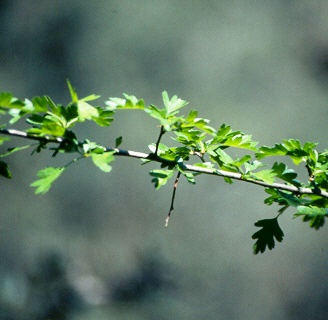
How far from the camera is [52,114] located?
0.67 metres

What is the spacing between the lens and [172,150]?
807mm

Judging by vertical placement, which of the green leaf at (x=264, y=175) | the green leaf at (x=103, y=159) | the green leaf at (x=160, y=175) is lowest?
the green leaf at (x=103, y=159)

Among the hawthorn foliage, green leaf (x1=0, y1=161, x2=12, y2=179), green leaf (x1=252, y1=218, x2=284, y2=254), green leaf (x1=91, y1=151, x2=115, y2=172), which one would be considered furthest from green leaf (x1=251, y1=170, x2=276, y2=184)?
green leaf (x1=0, y1=161, x2=12, y2=179)

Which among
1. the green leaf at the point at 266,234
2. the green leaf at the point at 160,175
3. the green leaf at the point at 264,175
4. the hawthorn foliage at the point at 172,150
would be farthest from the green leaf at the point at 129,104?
the green leaf at the point at 266,234

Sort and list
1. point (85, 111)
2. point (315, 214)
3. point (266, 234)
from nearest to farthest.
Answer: point (85, 111), point (315, 214), point (266, 234)

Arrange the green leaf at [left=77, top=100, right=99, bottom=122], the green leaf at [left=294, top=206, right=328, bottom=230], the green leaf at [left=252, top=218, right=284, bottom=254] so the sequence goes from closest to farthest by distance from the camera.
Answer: the green leaf at [left=77, top=100, right=99, bottom=122] < the green leaf at [left=294, top=206, right=328, bottom=230] < the green leaf at [left=252, top=218, right=284, bottom=254]

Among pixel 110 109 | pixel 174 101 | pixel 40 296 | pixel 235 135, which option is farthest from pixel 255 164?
pixel 40 296

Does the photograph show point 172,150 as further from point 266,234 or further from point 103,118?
point 266,234

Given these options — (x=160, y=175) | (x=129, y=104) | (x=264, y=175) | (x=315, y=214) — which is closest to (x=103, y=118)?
(x=129, y=104)

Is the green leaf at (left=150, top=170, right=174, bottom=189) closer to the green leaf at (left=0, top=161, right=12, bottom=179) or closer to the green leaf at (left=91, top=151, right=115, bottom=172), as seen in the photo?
the green leaf at (left=91, top=151, right=115, bottom=172)

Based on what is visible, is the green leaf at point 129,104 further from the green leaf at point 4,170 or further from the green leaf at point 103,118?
the green leaf at point 4,170

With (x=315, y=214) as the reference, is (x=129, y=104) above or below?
above

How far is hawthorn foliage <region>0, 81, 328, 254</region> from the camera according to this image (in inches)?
25.7

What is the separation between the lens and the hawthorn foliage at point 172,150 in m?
0.65
